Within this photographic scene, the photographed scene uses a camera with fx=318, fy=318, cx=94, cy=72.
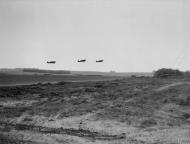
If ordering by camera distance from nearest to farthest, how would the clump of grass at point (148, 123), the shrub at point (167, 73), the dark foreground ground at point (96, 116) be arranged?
the dark foreground ground at point (96, 116) < the clump of grass at point (148, 123) < the shrub at point (167, 73)

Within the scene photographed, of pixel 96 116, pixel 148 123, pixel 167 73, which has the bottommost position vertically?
pixel 148 123

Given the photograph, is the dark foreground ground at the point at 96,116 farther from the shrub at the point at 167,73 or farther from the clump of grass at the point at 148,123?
the shrub at the point at 167,73

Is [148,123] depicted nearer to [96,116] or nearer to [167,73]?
[96,116]

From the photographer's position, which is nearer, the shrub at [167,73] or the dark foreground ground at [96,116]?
the dark foreground ground at [96,116]

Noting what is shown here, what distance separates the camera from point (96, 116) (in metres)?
21.7

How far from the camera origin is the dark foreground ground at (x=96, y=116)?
15742 millimetres

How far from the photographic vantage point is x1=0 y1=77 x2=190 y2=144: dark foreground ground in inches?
620

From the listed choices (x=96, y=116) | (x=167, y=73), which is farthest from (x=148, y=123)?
(x=167, y=73)

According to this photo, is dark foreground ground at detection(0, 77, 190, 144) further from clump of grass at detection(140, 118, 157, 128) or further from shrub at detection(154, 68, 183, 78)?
shrub at detection(154, 68, 183, 78)

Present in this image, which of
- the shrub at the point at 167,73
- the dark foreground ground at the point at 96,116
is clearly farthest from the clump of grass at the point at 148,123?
the shrub at the point at 167,73

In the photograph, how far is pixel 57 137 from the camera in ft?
51.2

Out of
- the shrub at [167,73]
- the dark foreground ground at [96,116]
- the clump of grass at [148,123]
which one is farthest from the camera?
the shrub at [167,73]

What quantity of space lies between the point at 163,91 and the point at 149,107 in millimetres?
5530

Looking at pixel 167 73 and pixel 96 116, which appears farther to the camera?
pixel 167 73
